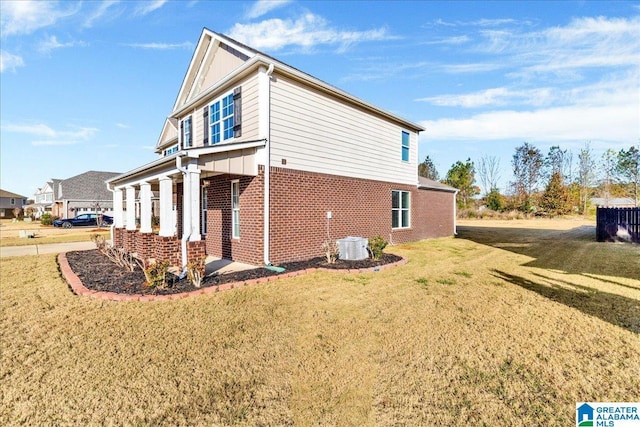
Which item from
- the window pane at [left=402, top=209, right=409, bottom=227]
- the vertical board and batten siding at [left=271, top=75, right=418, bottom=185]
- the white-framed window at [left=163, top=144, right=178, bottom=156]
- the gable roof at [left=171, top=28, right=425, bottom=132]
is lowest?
the window pane at [left=402, top=209, right=409, bottom=227]

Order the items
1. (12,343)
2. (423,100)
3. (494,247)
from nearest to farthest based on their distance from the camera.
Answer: (12,343), (494,247), (423,100)

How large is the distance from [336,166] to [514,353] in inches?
337

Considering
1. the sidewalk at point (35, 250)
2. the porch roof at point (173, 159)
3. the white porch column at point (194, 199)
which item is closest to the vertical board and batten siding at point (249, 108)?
the porch roof at point (173, 159)

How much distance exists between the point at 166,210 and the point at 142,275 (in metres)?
1.79

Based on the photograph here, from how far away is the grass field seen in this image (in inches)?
112

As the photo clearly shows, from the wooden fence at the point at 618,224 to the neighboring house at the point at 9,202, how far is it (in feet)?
270

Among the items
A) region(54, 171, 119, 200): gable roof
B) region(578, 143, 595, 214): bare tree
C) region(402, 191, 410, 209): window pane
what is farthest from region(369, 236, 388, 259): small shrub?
region(578, 143, 595, 214): bare tree

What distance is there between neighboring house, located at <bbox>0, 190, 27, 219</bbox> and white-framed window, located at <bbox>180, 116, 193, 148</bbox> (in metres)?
65.5

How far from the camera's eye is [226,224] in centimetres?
1042

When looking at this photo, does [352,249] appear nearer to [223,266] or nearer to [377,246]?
Result: [377,246]

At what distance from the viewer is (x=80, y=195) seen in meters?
40.5

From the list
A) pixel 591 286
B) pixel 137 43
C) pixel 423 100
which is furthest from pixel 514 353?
pixel 423 100

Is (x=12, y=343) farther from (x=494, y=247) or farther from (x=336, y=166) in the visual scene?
(x=494, y=247)

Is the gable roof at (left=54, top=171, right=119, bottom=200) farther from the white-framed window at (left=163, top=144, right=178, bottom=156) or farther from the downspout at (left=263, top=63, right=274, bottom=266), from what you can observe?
the downspout at (left=263, top=63, right=274, bottom=266)
